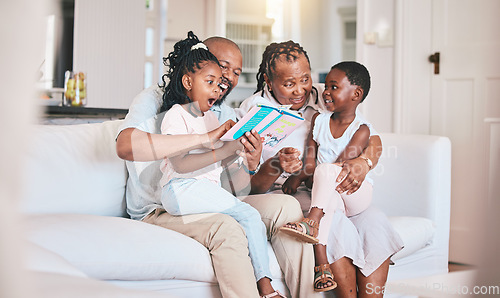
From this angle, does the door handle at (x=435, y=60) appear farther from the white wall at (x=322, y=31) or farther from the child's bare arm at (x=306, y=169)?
the child's bare arm at (x=306, y=169)

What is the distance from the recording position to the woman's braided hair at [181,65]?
131 cm

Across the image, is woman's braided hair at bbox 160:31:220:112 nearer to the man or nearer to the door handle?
the man

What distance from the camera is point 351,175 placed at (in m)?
1.39

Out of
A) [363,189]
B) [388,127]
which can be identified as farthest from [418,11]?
[363,189]

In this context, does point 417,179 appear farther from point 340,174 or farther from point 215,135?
point 215,135

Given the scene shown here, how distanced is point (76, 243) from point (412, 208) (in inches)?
47.1

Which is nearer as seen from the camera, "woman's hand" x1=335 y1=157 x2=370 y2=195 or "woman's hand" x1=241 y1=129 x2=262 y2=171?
"woman's hand" x1=241 y1=129 x2=262 y2=171

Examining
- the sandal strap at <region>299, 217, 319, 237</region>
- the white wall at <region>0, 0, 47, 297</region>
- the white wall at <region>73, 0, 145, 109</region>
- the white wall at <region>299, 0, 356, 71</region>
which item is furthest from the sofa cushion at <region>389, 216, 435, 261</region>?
the white wall at <region>73, 0, 145, 109</region>

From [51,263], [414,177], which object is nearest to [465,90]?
[414,177]

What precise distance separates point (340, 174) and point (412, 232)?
40 cm

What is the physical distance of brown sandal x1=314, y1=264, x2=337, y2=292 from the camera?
1.24 metres

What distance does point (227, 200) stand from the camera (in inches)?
50.2

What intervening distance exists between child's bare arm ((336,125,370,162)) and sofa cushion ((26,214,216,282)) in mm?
510

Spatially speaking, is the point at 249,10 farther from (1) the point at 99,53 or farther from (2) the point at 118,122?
(2) the point at 118,122
